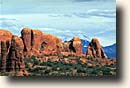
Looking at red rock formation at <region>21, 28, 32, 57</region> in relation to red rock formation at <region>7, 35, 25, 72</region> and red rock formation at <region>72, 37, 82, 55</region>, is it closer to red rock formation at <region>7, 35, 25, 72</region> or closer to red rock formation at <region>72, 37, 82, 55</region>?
red rock formation at <region>7, 35, 25, 72</region>

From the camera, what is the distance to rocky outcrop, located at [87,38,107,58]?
2.46 metres

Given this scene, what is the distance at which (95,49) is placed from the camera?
2.47m

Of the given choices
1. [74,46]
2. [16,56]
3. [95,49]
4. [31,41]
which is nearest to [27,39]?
[31,41]

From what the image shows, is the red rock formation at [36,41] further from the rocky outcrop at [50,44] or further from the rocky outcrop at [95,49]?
the rocky outcrop at [95,49]

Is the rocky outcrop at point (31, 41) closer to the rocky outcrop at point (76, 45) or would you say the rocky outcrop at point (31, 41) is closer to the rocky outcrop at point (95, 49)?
the rocky outcrop at point (76, 45)

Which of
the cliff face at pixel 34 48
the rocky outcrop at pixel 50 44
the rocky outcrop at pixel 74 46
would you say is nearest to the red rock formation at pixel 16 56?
the cliff face at pixel 34 48

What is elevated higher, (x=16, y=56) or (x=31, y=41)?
(x=31, y=41)

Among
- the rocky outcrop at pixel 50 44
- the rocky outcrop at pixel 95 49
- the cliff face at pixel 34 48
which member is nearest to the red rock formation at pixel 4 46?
the cliff face at pixel 34 48

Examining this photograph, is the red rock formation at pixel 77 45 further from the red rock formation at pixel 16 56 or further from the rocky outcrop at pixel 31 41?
the red rock formation at pixel 16 56

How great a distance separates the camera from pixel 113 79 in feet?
8.24

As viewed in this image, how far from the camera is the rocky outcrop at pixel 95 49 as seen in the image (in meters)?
2.46

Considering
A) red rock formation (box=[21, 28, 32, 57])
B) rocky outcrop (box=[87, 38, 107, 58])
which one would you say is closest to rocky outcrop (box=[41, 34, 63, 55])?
red rock formation (box=[21, 28, 32, 57])

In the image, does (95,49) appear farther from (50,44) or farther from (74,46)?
(50,44)

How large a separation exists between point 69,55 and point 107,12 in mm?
438
